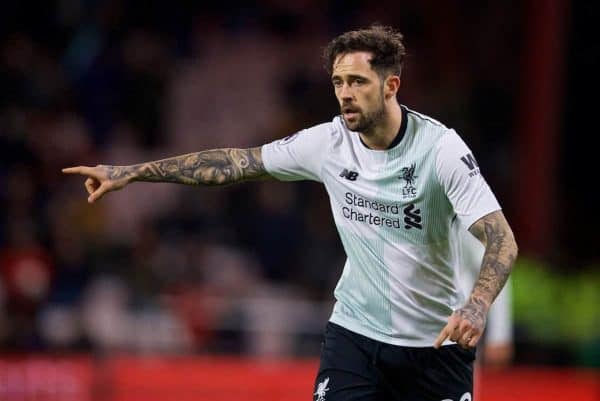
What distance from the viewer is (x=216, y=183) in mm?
5605

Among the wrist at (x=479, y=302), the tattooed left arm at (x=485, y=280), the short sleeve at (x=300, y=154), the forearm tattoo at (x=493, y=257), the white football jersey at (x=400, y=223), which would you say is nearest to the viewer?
the tattooed left arm at (x=485, y=280)

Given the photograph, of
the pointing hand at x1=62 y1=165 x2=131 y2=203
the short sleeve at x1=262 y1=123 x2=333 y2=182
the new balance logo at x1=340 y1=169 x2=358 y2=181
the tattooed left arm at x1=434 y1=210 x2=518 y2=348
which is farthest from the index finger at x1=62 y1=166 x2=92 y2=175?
the tattooed left arm at x1=434 y1=210 x2=518 y2=348

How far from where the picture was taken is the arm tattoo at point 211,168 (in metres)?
5.55

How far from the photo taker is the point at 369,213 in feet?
17.4

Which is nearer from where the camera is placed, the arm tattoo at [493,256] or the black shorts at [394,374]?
the arm tattoo at [493,256]

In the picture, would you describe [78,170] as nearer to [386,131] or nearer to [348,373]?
[386,131]

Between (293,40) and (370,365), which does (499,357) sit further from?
(293,40)

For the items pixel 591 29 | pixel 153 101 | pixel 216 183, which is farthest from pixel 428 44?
pixel 216 183

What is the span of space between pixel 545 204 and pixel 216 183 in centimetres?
874

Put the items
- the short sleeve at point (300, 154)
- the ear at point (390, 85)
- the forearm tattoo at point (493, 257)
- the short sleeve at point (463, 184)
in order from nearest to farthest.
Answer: the forearm tattoo at point (493, 257), the short sleeve at point (463, 184), the ear at point (390, 85), the short sleeve at point (300, 154)

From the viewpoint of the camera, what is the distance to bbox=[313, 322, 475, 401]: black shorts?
5.31 meters

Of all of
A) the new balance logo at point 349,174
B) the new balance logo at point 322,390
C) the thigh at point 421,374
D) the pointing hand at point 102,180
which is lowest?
the new balance logo at point 322,390

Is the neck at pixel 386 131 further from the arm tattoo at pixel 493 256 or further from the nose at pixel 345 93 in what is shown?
the arm tattoo at pixel 493 256

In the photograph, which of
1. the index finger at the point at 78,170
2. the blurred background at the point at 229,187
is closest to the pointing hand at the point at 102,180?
the index finger at the point at 78,170
